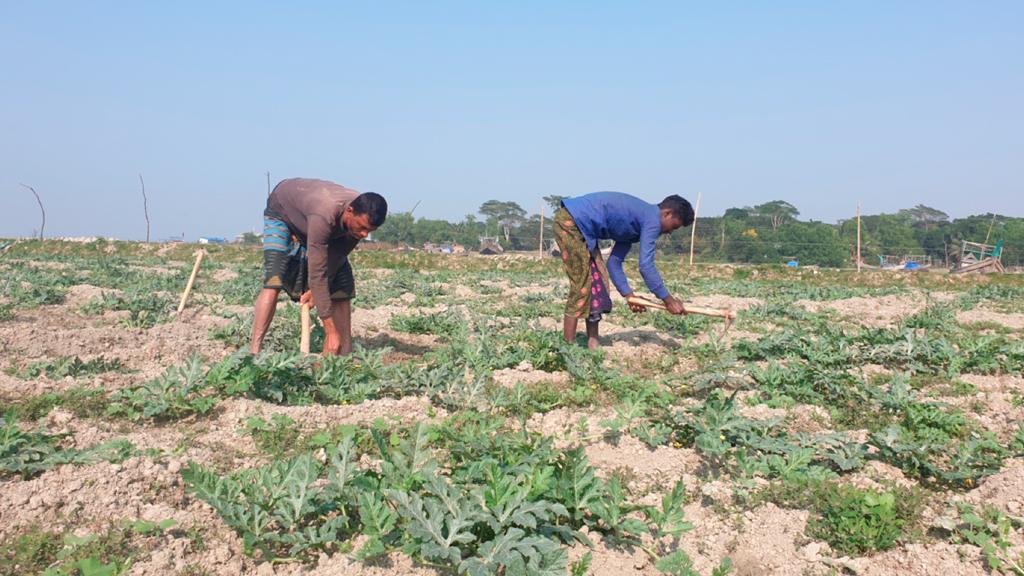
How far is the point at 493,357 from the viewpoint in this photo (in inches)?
204

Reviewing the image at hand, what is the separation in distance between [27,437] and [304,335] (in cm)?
228

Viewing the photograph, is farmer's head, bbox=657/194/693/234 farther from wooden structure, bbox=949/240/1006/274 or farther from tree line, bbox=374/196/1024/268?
wooden structure, bbox=949/240/1006/274

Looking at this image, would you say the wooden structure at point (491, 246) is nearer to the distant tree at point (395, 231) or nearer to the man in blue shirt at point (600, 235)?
the distant tree at point (395, 231)

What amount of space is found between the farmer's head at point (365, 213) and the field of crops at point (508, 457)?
848mm

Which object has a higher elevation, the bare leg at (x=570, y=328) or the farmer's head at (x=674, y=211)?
the farmer's head at (x=674, y=211)

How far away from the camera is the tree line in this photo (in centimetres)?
2894

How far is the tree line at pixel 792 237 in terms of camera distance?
28.9m

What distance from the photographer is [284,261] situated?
203 inches

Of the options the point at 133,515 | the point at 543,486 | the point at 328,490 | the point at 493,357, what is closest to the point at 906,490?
the point at 543,486

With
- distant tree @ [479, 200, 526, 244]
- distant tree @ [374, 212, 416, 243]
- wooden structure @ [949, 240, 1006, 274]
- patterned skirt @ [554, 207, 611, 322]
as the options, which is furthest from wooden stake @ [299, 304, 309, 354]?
distant tree @ [479, 200, 526, 244]

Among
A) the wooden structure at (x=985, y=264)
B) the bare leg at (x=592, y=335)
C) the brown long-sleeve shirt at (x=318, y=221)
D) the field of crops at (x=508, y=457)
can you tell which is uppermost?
the brown long-sleeve shirt at (x=318, y=221)

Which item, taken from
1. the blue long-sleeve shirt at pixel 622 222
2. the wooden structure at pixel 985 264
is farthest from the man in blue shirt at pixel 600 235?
the wooden structure at pixel 985 264

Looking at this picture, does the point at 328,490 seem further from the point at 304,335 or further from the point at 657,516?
the point at 304,335

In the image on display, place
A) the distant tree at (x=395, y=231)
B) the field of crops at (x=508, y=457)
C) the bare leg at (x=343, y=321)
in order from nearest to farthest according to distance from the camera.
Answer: the field of crops at (x=508, y=457) → the bare leg at (x=343, y=321) → the distant tree at (x=395, y=231)
